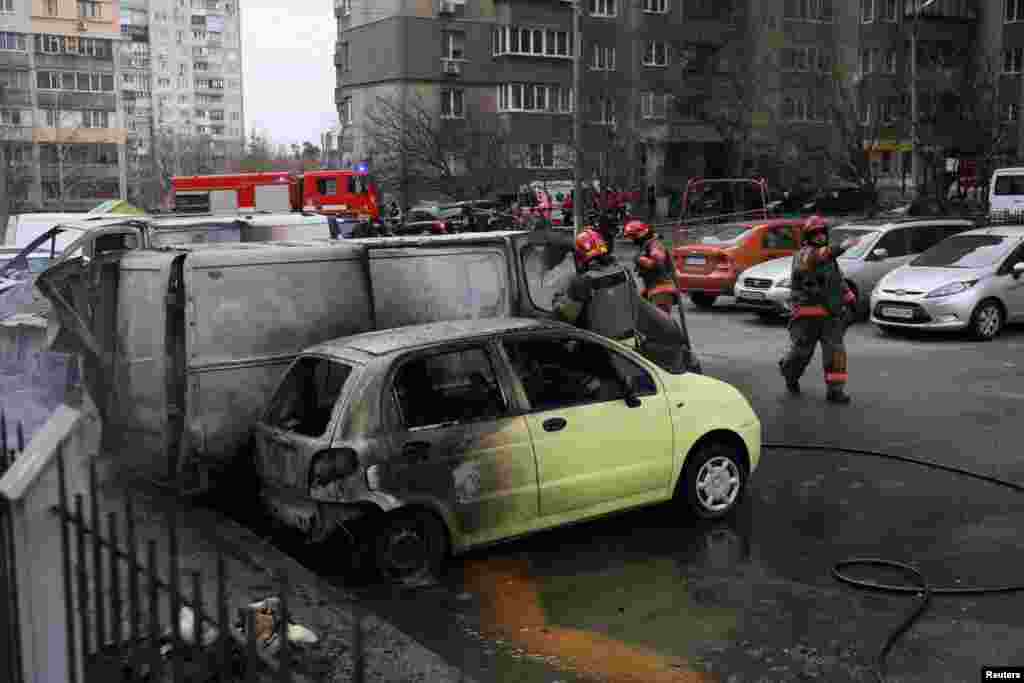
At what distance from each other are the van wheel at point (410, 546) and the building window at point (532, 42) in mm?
50176

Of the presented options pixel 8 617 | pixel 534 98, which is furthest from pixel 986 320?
pixel 534 98

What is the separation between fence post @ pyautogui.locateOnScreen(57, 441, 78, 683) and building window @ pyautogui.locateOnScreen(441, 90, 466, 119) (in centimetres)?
5508

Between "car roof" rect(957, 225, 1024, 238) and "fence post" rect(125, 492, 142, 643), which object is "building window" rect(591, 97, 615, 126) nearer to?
"car roof" rect(957, 225, 1024, 238)

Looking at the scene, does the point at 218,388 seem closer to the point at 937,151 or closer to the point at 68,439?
the point at 68,439

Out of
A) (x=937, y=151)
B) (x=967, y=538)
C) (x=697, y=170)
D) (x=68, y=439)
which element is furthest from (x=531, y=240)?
(x=697, y=170)

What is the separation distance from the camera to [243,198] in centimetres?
4188

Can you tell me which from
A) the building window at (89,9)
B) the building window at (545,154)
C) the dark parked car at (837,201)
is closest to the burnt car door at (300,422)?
the dark parked car at (837,201)

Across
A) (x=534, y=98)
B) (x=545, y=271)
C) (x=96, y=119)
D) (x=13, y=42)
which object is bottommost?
(x=545, y=271)

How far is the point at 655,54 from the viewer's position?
53688 millimetres

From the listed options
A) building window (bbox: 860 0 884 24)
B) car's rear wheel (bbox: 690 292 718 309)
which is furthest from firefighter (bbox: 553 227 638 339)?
building window (bbox: 860 0 884 24)

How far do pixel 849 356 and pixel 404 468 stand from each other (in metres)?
9.40

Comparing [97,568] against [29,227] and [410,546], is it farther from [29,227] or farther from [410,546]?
[29,227]

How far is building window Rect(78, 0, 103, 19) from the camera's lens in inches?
3041

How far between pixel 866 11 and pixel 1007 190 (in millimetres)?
25110
